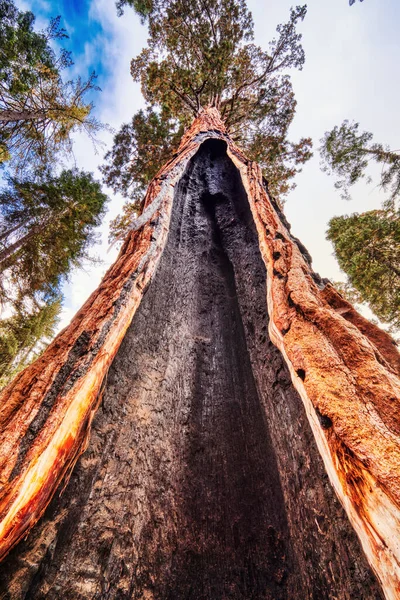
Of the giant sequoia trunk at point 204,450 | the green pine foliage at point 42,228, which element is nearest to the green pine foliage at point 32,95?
the green pine foliage at point 42,228

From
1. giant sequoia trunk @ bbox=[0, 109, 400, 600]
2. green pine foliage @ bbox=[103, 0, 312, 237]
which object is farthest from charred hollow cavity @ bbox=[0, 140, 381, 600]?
green pine foliage @ bbox=[103, 0, 312, 237]

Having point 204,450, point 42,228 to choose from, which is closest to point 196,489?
point 204,450

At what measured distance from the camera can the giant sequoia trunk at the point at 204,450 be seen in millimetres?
854

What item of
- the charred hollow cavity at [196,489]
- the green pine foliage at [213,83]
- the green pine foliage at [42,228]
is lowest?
the charred hollow cavity at [196,489]

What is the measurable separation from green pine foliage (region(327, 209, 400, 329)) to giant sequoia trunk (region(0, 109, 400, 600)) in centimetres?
775

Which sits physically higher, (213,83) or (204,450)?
(213,83)

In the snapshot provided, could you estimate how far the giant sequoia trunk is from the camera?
85 centimetres

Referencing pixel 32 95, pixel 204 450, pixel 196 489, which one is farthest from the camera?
pixel 32 95

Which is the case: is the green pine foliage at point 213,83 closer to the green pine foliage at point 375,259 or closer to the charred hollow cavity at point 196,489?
the green pine foliage at point 375,259

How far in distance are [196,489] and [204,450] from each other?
0.20m

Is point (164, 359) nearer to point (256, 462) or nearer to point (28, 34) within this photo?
point (256, 462)

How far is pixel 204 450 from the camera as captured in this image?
1.60 meters

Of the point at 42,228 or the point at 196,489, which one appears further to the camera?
the point at 42,228

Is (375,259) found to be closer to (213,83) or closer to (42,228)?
(213,83)
